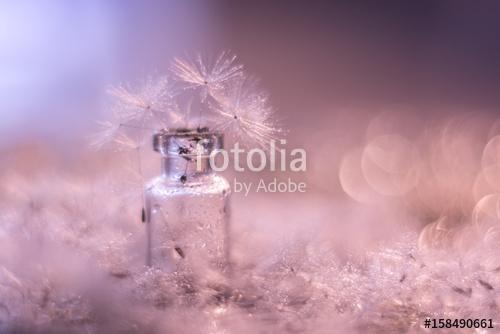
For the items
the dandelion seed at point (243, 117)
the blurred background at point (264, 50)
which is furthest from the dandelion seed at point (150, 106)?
the blurred background at point (264, 50)

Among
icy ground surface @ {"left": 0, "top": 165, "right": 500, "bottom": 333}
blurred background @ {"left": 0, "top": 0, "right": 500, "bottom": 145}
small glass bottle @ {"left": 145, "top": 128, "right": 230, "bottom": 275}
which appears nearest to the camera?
icy ground surface @ {"left": 0, "top": 165, "right": 500, "bottom": 333}


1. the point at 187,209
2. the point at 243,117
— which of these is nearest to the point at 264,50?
the point at 243,117

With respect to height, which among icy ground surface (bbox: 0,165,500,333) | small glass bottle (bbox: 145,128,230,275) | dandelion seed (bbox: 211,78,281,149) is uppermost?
dandelion seed (bbox: 211,78,281,149)

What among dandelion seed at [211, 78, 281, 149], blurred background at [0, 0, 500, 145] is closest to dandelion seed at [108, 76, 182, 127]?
dandelion seed at [211, 78, 281, 149]

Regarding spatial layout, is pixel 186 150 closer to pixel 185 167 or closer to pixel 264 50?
pixel 185 167

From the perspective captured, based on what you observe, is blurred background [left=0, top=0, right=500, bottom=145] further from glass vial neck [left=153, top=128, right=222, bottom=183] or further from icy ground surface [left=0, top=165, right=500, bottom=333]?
glass vial neck [left=153, top=128, right=222, bottom=183]

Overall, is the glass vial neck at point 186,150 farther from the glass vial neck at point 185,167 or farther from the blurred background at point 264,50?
the blurred background at point 264,50
